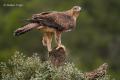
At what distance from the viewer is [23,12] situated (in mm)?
48625

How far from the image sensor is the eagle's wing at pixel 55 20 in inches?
585

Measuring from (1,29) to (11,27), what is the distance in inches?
47.9

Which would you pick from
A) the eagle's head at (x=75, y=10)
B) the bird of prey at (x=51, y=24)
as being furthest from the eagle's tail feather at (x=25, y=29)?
the eagle's head at (x=75, y=10)

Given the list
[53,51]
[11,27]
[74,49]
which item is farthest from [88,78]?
[11,27]

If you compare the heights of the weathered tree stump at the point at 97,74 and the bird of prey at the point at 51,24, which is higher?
the bird of prey at the point at 51,24

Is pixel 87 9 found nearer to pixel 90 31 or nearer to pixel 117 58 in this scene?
pixel 90 31

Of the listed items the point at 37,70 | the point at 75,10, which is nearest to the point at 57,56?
the point at 37,70

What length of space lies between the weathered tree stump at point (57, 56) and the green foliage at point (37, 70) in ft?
0.58

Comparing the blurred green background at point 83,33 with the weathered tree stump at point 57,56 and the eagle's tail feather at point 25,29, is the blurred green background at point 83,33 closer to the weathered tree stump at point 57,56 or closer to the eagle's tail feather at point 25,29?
the weathered tree stump at point 57,56

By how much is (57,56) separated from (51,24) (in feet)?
1.74

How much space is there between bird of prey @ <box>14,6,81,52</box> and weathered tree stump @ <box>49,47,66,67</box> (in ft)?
0.26

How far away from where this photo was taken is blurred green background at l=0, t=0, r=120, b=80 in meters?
42.7

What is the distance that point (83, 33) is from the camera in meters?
48.2

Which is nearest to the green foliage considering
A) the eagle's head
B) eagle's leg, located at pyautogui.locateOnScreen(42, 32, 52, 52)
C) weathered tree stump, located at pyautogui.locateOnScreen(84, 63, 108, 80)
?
weathered tree stump, located at pyautogui.locateOnScreen(84, 63, 108, 80)
